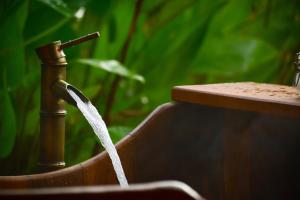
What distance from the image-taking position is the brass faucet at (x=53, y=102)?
0.78 meters

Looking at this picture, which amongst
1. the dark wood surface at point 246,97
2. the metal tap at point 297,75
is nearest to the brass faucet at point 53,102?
the dark wood surface at point 246,97

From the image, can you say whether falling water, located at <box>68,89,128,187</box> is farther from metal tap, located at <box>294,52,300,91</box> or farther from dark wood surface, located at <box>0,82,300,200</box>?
metal tap, located at <box>294,52,300,91</box>

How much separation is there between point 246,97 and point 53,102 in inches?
9.2

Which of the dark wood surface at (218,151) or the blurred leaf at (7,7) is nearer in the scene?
the dark wood surface at (218,151)

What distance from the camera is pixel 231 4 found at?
1.45 metres

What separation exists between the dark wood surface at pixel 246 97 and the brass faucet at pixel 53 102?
15 centimetres

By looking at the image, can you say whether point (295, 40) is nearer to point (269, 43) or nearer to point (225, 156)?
point (269, 43)

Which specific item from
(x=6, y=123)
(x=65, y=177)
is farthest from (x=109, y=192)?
(x=6, y=123)

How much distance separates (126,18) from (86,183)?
0.70m

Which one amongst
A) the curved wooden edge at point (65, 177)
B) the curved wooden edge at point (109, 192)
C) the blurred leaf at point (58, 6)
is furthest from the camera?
the blurred leaf at point (58, 6)

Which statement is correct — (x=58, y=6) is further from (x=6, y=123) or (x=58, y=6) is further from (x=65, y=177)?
(x=65, y=177)

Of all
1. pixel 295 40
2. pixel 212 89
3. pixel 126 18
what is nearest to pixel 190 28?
pixel 126 18

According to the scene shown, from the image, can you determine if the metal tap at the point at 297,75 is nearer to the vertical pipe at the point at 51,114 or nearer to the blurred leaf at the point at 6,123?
the vertical pipe at the point at 51,114

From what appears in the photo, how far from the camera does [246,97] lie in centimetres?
80
